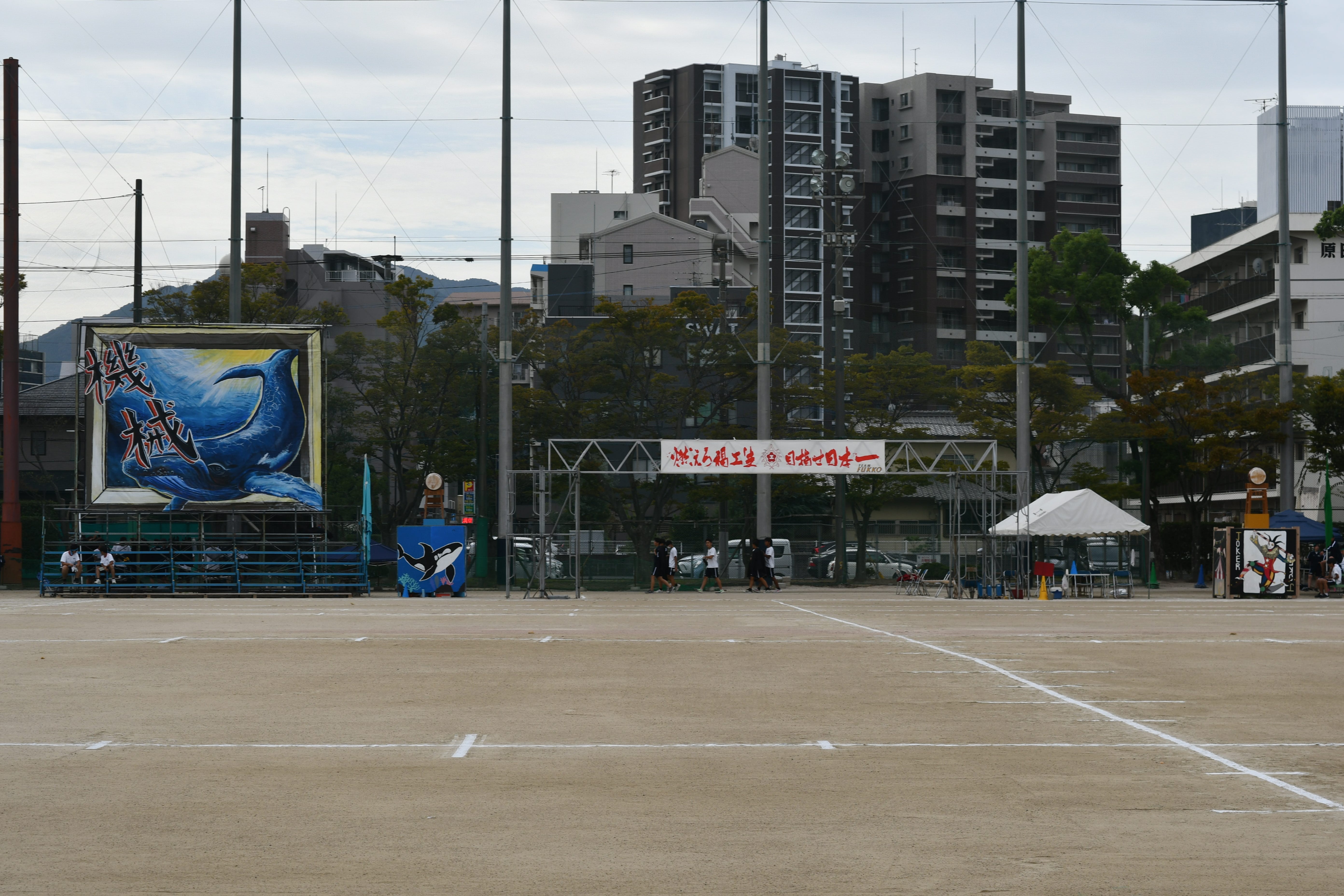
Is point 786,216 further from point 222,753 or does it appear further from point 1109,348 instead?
point 222,753

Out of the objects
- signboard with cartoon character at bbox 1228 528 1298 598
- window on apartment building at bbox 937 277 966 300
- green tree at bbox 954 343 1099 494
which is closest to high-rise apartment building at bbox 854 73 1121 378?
window on apartment building at bbox 937 277 966 300

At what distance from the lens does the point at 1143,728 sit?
13812 mm

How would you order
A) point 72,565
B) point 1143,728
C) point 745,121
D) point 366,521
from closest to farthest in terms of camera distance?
1. point 1143,728
2. point 72,565
3. point 366,521
4. point 745,121

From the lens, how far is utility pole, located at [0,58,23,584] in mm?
47938

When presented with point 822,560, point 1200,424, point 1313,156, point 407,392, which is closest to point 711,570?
point 822,560

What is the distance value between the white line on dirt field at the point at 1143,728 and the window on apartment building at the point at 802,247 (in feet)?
278

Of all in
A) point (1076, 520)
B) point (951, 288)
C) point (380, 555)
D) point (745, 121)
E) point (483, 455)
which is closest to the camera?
point (1076, 520)

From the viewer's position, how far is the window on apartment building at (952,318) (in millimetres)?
110938

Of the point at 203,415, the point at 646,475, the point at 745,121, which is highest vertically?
the point at 745,121

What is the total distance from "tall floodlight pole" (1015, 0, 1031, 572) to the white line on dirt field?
24521mm

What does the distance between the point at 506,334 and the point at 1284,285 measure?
94.0ft

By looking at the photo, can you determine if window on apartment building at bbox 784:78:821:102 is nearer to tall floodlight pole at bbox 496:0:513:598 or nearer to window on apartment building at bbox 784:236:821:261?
window on apartment building at bbox 784:236:821:261

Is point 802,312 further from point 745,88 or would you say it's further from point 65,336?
point 65,336

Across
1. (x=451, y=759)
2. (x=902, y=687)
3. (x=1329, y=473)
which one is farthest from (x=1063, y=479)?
(x=451, y=759)
